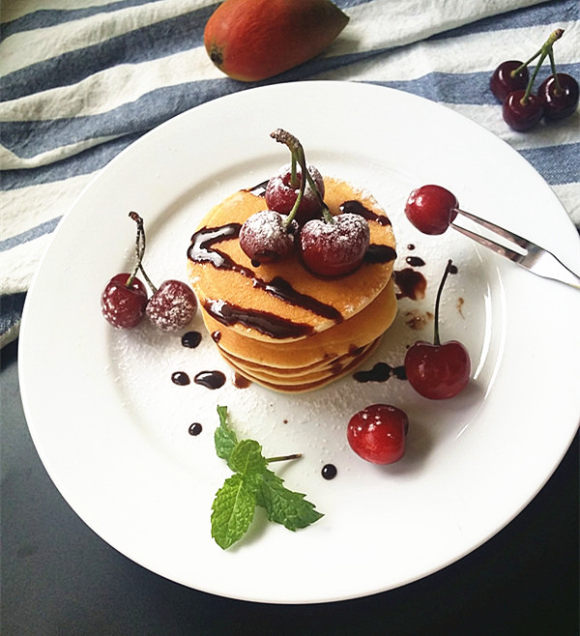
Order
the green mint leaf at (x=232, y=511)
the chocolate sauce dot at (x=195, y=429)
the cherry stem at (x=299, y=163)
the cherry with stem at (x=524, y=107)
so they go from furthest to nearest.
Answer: the cherry with stem at (x=524, y=107)
the chocolate sauce dot at (x=195, y=429)
the green mint leaf at (x=232, y=511)
the cherry stem at (x=299, y=163)

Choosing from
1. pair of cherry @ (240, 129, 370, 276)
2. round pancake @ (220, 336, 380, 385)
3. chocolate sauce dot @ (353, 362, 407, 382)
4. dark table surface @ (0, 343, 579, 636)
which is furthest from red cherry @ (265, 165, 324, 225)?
dark table surface @ (0, 343, 579, 636)

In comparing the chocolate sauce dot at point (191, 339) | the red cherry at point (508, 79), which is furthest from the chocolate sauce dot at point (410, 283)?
the red cherry at point (508, 79)

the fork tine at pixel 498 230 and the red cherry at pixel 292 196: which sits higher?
the red cherry at pixel 292 196

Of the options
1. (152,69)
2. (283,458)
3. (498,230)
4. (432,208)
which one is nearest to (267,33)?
(152,69)

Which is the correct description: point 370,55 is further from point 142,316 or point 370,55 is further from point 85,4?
point 142,316

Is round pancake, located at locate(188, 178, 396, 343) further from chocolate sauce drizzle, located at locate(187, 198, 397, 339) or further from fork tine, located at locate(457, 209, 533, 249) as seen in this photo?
fork tine, located at locate(457, 209, 533, 249)

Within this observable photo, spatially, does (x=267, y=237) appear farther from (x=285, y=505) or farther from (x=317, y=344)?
(x=285, y=505)

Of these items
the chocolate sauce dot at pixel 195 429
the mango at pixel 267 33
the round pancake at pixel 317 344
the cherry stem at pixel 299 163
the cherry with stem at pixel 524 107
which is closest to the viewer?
the cherry stem at pixel 299 163

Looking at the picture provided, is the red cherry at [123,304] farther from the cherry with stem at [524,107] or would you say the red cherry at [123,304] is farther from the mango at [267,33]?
the cherry with stem at [524,107]
